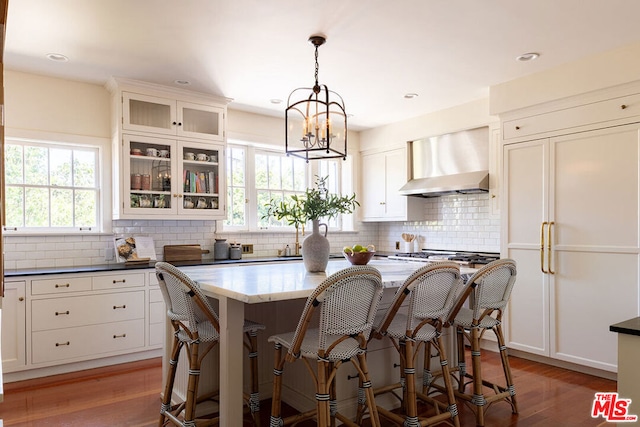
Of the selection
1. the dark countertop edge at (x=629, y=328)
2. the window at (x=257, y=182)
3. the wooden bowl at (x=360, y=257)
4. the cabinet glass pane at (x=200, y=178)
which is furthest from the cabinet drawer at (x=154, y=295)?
the dark countertop edge at (x=629, y=328)

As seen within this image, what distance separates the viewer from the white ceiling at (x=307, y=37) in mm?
2855

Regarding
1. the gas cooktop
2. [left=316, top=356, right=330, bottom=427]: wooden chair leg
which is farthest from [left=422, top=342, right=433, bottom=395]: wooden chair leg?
the gas cooktop

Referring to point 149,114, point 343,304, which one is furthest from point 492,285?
point 149,114

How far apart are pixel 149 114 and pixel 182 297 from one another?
262 cm

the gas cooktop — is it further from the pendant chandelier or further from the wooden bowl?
the pendant chandelier

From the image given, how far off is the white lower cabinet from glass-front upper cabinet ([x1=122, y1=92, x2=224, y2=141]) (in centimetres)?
137

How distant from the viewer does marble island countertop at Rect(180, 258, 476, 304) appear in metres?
2.15

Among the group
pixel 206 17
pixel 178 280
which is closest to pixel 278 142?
pixel 206 17

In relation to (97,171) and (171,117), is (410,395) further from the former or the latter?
(97,171)

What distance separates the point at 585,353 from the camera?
3.67m

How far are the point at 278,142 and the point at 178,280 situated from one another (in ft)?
11.5

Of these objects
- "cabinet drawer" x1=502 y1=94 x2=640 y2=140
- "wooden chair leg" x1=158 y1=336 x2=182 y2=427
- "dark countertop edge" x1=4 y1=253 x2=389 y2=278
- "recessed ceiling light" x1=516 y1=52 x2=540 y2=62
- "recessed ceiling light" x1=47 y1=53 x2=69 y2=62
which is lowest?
"wooden chair leg" x1=158 y1=336 x2=182 y2=427

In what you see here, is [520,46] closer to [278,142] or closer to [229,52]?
[229,52]

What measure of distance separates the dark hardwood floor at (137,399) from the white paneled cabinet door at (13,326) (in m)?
0.18
